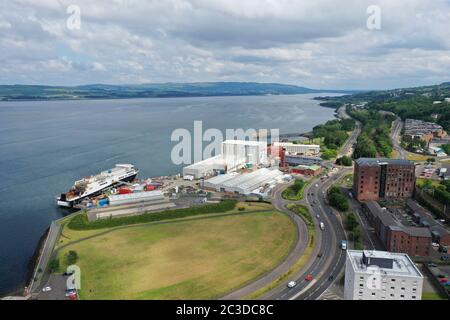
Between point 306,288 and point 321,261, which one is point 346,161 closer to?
point 321,261

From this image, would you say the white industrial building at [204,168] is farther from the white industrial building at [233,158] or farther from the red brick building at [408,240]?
the red brick building at [408,240]

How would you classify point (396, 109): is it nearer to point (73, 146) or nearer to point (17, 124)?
point (73, 146)

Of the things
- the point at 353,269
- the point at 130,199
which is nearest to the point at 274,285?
the point at 353,269

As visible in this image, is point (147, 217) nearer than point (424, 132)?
Yes

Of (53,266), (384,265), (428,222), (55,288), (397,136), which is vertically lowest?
(55,288)

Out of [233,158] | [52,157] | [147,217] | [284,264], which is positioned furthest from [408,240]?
[52,157]

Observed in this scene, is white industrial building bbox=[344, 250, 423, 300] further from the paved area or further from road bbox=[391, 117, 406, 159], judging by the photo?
road bbox=[391, 117, 406, 159]

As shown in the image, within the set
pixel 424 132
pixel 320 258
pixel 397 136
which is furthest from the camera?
pixel 397 136
